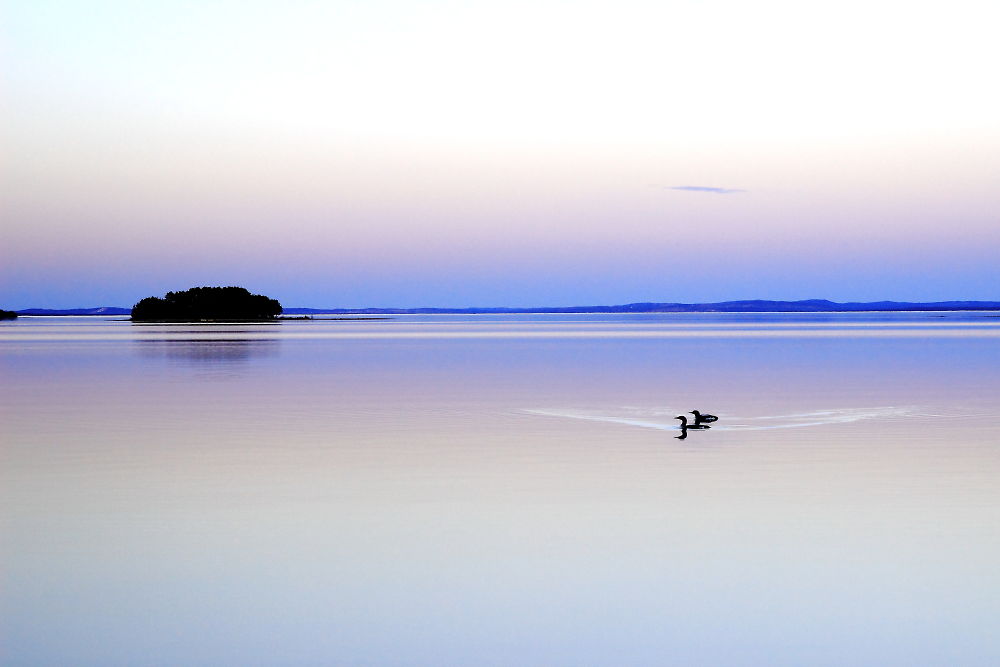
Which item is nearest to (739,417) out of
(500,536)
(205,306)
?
(500,536)

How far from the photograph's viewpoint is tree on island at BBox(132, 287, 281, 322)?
15012cm

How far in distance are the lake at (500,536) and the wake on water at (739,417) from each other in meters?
0.11

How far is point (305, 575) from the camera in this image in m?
9.10

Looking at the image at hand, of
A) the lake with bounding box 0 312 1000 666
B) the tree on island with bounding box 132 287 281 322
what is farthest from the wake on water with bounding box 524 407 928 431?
the tree on island with bounding box 132 287 281 322

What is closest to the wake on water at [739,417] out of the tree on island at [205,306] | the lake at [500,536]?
the lake at [500,536]

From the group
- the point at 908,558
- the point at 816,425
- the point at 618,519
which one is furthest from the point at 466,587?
the point at 816,425

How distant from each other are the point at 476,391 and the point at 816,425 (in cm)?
1016

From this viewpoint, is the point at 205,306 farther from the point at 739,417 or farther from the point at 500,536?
the point at 500,536

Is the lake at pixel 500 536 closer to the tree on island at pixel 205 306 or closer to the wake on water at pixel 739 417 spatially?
the wake on water at pixel 739 417

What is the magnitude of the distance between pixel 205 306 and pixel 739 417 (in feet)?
447

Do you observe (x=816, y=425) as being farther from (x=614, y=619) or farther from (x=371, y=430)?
(x=614, y=619)

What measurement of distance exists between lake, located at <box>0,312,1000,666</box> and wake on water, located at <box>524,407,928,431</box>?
108mm

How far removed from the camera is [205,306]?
150m

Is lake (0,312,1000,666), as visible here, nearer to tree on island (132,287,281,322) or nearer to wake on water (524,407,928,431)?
wake on water (524,407,928,431)
